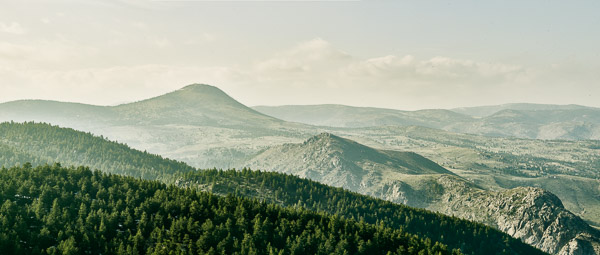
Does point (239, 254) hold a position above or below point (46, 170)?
below

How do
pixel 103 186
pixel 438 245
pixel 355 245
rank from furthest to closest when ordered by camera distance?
pixel 103 186 < pixel 438 245 < pixel 355 245

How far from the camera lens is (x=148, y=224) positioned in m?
154

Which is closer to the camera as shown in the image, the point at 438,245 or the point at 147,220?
the point at 147,220

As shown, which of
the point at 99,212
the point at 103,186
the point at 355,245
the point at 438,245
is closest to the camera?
the point at 99,212

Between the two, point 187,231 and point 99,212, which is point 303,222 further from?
point 99,212

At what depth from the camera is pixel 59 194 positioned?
16975 cm

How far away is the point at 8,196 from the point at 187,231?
6795 cm

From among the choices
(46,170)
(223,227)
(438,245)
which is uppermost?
(46,170)

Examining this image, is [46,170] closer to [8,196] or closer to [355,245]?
[8,196]

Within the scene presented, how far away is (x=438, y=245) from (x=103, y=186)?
463 feet

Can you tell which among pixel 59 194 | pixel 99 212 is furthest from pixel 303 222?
pixel 59 194

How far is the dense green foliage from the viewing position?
138m

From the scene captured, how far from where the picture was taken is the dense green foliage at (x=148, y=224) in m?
138

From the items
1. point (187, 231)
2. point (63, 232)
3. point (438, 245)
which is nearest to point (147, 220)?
point (187, 231)
